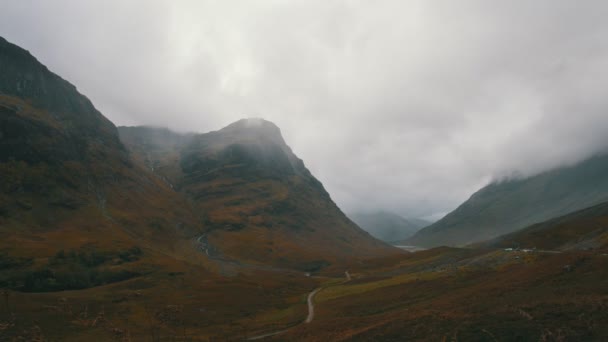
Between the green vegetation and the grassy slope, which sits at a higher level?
the green vegetation

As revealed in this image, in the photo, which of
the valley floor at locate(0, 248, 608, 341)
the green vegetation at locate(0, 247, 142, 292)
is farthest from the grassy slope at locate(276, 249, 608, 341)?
the green vegetation at locate(0, 247, 142, 292)

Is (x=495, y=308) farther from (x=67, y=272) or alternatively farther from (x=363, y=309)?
(x=67, y=272)

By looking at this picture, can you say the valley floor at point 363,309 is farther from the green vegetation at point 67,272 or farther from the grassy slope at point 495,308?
the green vegetation at point 67,272

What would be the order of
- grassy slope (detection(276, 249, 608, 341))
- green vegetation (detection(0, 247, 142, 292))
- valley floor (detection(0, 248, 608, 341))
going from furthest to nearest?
green vegetation (detection(0, 247, 142, 292)), valley floor (detection(0, 248, 608, 341)), grassy slope (detection(276, 249, 608, 341))

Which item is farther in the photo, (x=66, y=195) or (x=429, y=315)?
(x=66, y=195)

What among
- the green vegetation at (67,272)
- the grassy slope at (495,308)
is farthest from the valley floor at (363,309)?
the green vegetation at (67,272)

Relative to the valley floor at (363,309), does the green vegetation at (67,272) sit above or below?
above

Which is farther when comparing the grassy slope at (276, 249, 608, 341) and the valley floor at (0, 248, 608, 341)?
the valley floor at (0, 248, 608, 341)

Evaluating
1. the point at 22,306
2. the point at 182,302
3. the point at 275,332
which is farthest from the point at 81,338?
the point at 182,302

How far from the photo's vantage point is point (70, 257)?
123 metres

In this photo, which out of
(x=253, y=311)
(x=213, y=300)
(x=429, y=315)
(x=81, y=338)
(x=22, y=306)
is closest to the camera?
(x=429, y=315)

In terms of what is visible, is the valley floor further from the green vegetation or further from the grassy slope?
the green vegetation

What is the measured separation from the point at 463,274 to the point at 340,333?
3975cm

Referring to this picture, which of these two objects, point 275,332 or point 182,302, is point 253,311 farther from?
point 275,332
